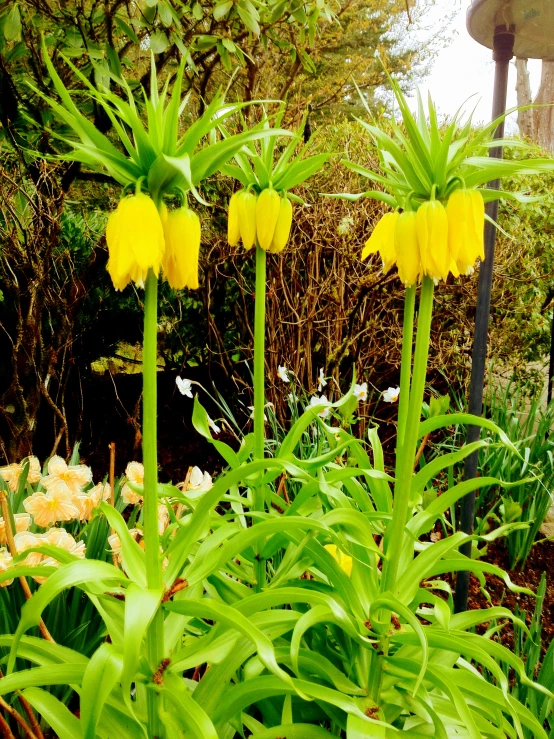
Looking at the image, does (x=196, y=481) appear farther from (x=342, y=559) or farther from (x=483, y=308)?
(x=483, y=308)

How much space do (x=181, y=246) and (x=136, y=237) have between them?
83 mm

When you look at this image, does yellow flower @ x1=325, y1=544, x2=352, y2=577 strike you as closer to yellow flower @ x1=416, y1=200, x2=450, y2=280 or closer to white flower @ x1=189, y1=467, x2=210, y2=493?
white flower @ x1=189, y1=467, x2=210, y2=493

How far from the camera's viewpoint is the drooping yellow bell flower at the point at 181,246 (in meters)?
0.84

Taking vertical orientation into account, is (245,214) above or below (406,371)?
above

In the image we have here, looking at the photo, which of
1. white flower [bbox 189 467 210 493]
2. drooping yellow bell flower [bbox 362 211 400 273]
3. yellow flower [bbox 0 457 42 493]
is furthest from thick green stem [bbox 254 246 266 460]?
yellow flower [bbox 0 457 42 493]

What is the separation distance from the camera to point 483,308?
1.69 m

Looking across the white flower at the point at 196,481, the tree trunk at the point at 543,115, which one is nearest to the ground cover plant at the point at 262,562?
the white flower at the point at 196,481

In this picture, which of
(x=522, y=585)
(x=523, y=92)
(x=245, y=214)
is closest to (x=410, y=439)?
(x=245, y=214)

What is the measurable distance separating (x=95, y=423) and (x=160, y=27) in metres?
2.49

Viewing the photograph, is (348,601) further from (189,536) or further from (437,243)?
(437,243)

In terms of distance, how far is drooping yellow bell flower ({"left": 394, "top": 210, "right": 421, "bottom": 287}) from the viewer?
959mm

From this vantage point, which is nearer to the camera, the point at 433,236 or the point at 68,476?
the point at 433,236

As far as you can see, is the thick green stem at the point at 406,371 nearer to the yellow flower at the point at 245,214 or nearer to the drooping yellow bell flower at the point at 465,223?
the drooping yellow bell flower at the point at 465,223

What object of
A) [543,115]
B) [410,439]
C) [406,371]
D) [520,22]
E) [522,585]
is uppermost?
[543,115]
